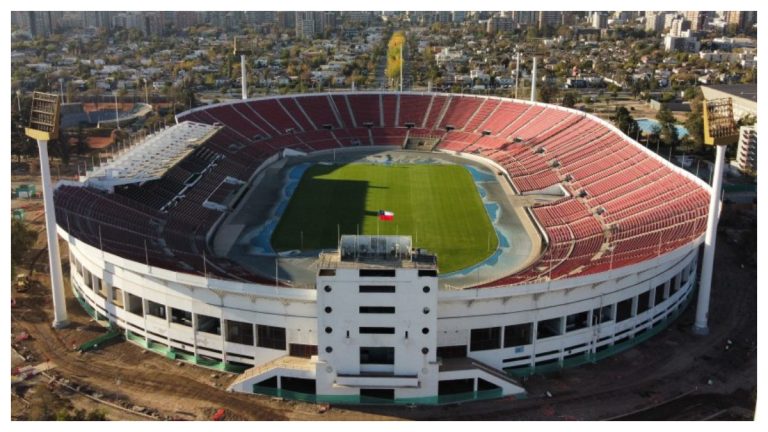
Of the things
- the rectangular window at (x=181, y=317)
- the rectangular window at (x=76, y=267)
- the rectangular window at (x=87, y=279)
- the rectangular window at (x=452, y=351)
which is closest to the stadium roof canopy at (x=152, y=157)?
the rectangular window at (x=76, y=267)

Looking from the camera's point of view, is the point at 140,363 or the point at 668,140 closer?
the point at 140,363

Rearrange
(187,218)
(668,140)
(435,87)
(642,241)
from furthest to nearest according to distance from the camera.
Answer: (435,87) < (668,140) < (187,218) < (642,241)

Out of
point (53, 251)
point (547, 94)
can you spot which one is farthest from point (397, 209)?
point (547, 94)

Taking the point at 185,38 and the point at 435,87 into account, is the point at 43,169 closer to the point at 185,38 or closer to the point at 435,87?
the point at 435,87

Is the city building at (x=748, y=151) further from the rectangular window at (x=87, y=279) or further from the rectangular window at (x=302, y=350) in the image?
the rectangular window at (x=87, y=279)

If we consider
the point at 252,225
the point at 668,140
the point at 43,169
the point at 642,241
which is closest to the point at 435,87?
the point at 668,140

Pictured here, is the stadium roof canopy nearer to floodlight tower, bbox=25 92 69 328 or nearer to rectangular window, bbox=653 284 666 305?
floodlight tower, bbox=25 92 69 328

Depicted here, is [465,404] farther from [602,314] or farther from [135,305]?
[135,305]
